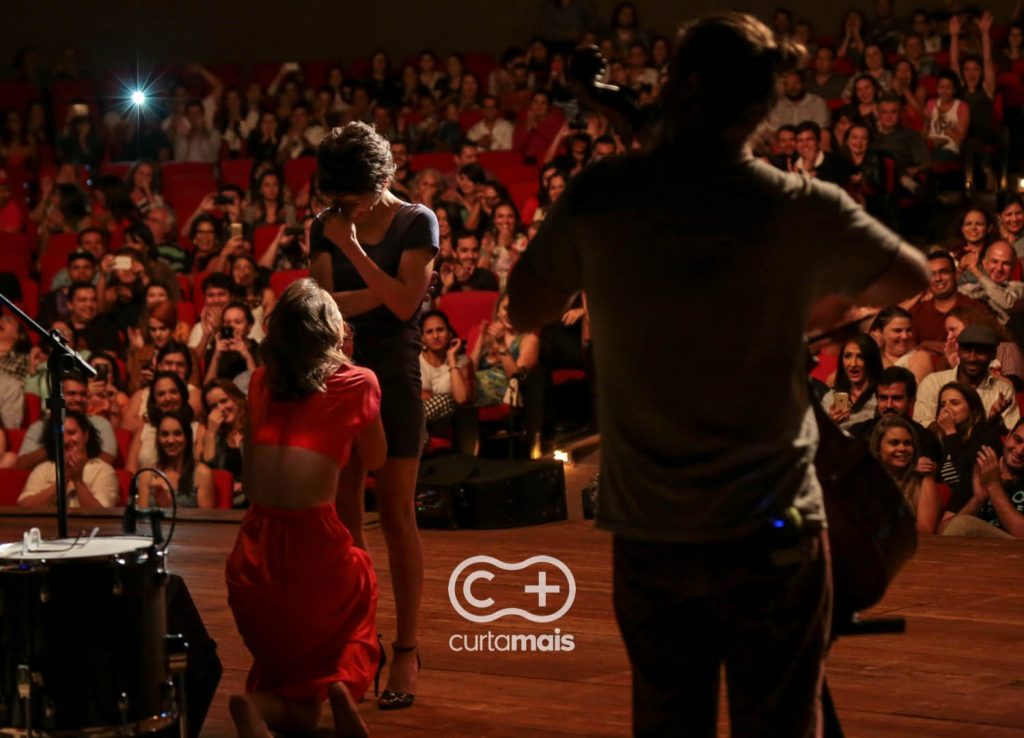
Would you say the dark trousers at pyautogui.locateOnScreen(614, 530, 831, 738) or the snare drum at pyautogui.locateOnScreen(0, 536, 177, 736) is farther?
the snare drum at pyautogui.locateOnScreen(0, 536, 177, 736)

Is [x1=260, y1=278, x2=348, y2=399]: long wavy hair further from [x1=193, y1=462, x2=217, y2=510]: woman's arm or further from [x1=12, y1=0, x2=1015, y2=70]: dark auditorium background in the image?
[x1=12, y1=0, x2=1015, y2=70]: dark auditorium background

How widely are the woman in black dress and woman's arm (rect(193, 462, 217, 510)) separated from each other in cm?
325

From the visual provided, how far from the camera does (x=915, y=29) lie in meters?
10.1

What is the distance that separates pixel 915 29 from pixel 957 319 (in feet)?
14.2

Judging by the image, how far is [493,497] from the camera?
579 centimetres

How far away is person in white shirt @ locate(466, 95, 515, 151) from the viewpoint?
10375mm

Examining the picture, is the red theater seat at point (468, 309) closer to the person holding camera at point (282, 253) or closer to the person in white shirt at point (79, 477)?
the person holding camera at point (282, 253)

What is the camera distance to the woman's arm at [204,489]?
6590 mm

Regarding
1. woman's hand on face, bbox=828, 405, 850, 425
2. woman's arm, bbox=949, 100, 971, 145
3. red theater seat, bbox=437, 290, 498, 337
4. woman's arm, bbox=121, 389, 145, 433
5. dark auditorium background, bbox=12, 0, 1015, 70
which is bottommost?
woman's hand on face, bbox=828, 405, 850, 425

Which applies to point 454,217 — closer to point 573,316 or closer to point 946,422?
point 573,316

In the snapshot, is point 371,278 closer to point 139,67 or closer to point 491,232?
point 491,232

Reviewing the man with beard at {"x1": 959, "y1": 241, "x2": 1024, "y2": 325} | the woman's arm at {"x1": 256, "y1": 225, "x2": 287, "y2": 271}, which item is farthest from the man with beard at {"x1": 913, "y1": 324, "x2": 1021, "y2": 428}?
the woman's arm at {"x1": 256, "y1": 225, "x2": 287, "y2": 271}

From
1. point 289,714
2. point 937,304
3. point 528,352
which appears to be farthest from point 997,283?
point 289,714

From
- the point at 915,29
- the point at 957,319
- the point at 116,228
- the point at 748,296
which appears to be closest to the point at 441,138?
the point at 116,228
